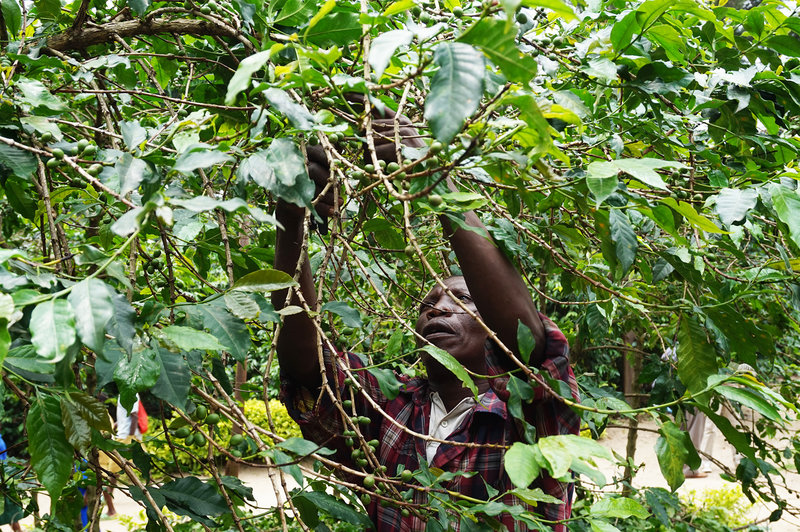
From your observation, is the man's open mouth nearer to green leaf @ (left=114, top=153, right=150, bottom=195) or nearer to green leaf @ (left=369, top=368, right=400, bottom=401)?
green leaf @ (left=369, top=368, right=400, bottom=401)

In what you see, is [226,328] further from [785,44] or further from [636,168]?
[785,44]

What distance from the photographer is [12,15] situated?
5.59ft

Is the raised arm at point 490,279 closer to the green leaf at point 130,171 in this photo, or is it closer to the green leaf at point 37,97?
the green leaf at point 130,171

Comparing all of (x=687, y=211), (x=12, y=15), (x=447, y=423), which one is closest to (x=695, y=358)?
(x=687, y=211)

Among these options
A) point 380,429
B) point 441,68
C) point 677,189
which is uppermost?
point 441,68

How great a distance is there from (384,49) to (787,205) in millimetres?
1082

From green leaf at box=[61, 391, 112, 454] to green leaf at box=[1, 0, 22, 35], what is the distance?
42.9 inches

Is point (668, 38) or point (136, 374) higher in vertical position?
point (668, 38)

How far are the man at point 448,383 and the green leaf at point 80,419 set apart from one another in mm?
515

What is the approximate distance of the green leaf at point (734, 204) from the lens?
151 centimetres

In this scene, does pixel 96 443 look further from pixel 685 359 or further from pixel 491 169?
pixel 685 359

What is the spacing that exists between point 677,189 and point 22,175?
1771 millimetres

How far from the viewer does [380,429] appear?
2400 millimetres

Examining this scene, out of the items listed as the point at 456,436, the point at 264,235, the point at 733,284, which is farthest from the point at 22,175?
the point at 733,284
